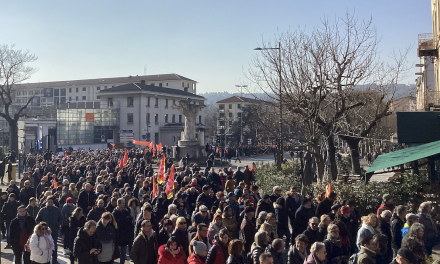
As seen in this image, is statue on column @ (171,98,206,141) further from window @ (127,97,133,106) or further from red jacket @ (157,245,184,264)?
red jacket @ (157,245,184,264)

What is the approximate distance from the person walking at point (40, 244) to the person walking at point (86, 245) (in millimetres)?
555

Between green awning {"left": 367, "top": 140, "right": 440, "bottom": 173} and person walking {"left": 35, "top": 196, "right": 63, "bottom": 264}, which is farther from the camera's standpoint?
green awning {"left": 367, "top": 140, "right": 440, "bottom": 173}

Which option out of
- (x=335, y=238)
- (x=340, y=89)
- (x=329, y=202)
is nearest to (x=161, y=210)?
(x=329, y=202)

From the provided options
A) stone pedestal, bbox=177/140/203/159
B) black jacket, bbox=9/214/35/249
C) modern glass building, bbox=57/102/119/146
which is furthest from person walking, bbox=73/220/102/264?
modern glass building, bbox=57/102/119/146

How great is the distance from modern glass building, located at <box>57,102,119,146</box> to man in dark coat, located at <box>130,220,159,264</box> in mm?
51110

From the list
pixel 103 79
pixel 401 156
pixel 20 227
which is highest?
pixel 103 79

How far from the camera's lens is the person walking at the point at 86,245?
7.36 m

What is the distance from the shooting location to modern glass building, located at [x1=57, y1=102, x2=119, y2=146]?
2379 inches

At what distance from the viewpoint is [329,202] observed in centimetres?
1013

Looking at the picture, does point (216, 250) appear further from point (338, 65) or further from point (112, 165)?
point (112, 165)

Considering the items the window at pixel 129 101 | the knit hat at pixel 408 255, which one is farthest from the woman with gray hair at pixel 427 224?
the window at pixel 129 101

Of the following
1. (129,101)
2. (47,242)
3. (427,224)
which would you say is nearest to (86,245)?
(47,242)

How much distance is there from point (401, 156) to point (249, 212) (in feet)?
21.6

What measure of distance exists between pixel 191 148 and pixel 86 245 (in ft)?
114
